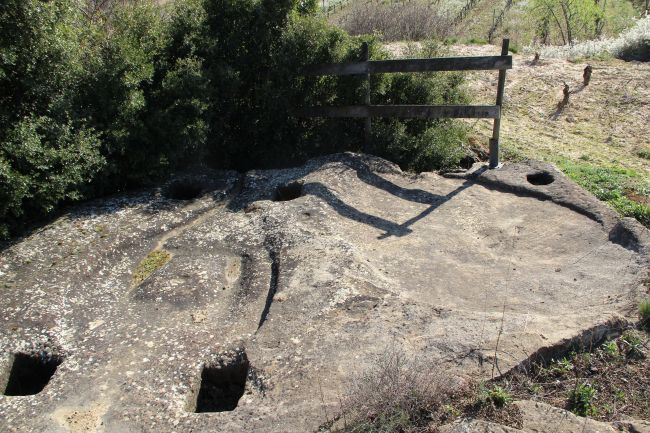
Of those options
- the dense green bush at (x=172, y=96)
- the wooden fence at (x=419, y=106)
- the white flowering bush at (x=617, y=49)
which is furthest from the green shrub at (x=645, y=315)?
the white flowering bush at (x=617, y=49)

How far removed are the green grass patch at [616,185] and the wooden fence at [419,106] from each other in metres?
1.61

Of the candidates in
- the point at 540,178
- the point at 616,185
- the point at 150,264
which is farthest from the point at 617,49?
the point at 150,264

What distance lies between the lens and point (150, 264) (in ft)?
24.3

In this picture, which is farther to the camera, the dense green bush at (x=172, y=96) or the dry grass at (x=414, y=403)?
the dense green bush at (x=172, y=96)

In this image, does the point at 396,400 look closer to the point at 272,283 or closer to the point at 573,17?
the point at 272,283

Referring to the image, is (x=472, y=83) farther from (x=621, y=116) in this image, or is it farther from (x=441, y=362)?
(x=441, y=362)

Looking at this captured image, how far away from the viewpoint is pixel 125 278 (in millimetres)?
7152

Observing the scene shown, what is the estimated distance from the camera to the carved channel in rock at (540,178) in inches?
365

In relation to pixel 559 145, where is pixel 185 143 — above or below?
above

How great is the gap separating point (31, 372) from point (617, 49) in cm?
1940

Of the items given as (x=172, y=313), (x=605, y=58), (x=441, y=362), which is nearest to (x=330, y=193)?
(x=172, y=313)

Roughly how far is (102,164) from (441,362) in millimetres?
5650

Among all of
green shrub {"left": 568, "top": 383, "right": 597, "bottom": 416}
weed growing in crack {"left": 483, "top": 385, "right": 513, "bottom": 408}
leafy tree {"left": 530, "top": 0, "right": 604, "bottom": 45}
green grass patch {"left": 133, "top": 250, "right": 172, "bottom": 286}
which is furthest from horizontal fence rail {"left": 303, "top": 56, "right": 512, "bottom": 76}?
leafy tree {"left": 530, "top": 0, "right": 604, "bottom": 45}

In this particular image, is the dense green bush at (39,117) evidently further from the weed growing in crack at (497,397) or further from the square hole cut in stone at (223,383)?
the weed growing in crack at (497,397)
